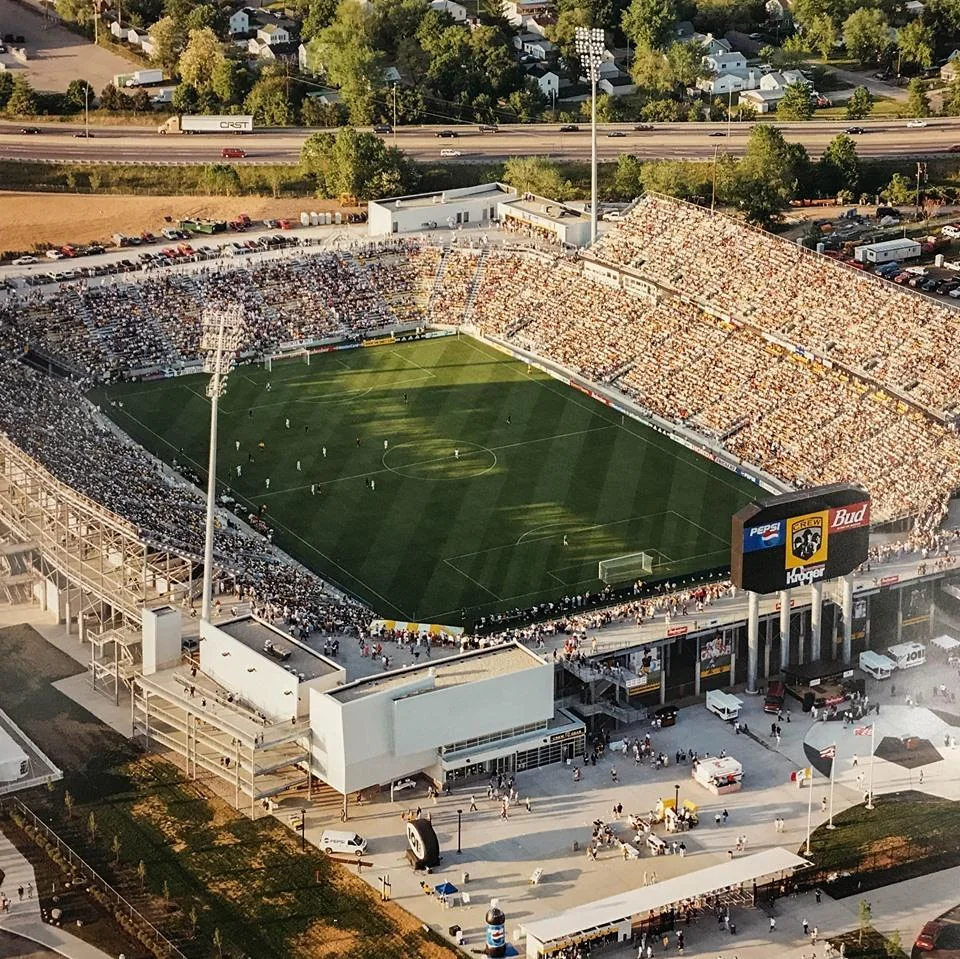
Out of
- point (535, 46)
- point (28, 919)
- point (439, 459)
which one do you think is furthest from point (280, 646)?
point (535, 46)

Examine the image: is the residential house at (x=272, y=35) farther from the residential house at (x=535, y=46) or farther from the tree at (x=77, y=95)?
the residential house at (x=535, y=46)

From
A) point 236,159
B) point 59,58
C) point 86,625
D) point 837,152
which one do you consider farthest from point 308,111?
point 86,625

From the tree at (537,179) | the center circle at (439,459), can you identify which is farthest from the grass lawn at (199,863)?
the tree at (537,179)

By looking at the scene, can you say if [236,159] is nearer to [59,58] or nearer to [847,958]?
[59,58]

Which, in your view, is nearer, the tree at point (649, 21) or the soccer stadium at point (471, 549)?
the soccer stadium at point (471, 549)

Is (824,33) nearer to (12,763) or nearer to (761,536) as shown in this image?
(761,536)

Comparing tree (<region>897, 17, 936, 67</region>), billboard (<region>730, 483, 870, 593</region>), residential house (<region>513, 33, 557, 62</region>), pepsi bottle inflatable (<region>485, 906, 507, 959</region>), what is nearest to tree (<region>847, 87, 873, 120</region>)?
tree (<region>897, 17, 936, 67</region>)
